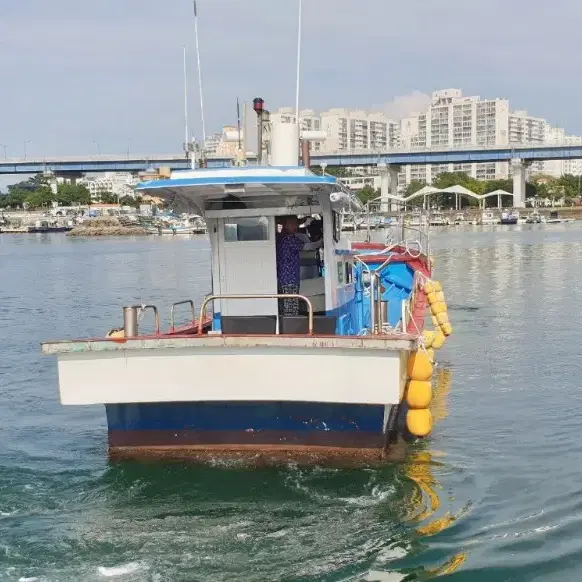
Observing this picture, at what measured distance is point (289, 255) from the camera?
11930 millimetres

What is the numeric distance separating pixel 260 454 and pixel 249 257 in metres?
2.70

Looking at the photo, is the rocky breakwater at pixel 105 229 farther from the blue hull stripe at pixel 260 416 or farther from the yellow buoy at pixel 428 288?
the blue hull stripe at pixel 260 416

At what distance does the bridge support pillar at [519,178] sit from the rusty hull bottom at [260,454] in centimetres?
13316

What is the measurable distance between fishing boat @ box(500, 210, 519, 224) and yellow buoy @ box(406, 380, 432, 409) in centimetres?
13102

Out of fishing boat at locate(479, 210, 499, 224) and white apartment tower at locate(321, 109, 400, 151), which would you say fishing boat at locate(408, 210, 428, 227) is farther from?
fishing boat at locate(479, 210, 499, 224)

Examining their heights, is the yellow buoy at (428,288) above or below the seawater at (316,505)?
above

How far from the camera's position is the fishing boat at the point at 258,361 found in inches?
398

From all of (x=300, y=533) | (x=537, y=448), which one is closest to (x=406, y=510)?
(x=300, y=533)

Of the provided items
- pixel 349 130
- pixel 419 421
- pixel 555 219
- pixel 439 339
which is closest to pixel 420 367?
pixel 419 421

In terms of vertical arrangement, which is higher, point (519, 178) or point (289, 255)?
point (519, 178)

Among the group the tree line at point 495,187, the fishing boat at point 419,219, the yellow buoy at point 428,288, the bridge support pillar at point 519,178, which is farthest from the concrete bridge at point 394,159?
the yellow buoy at point 428,288

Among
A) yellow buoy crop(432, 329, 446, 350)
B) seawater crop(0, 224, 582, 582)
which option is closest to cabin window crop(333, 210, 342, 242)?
seawater crop(0, 224, 582, 582)

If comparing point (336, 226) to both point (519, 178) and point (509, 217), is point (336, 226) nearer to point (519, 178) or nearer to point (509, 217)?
point (509, 217)

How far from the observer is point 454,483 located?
1092 centimetres
